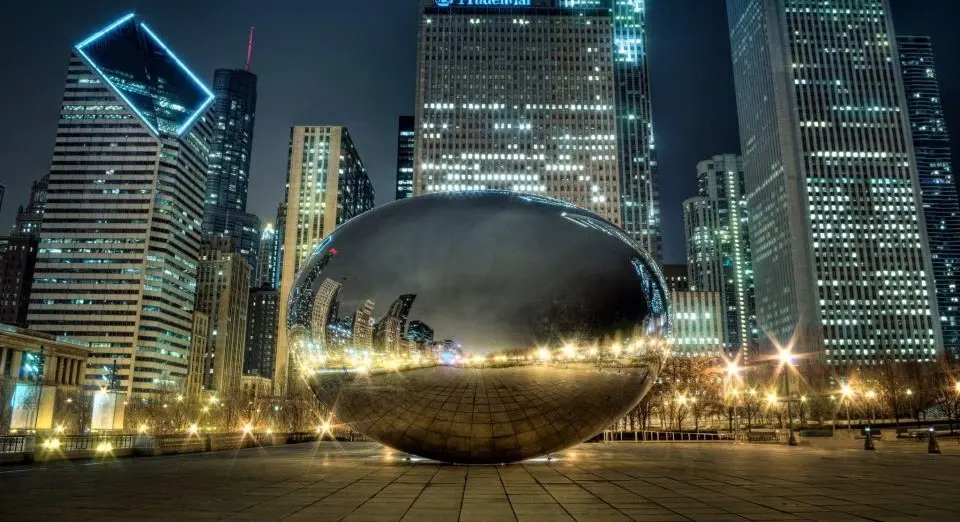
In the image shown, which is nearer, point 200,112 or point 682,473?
point 682,473

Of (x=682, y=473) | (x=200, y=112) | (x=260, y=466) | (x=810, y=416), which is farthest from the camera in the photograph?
(x=200, y=112)

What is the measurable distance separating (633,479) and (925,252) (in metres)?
182

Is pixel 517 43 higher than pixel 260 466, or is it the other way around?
pixel 517 43

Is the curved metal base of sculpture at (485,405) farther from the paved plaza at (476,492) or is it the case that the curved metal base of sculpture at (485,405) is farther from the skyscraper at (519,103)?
the skyscraper at (519,103)

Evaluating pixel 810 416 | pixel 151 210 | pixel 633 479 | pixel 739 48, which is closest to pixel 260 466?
pixel 633 479

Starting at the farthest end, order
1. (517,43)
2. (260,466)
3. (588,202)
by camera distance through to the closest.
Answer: (517,43) < (588,202) < (260,466)

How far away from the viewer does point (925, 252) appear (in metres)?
159

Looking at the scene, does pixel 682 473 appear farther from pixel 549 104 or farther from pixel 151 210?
pixel 151 210

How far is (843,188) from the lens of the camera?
6398 inches

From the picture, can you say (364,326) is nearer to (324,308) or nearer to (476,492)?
(324,308)

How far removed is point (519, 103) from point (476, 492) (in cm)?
15994

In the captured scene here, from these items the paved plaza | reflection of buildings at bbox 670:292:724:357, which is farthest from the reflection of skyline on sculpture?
reflection of buildings at bbox 670:292:724:357

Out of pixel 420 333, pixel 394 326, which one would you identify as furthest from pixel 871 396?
pixel 394 326

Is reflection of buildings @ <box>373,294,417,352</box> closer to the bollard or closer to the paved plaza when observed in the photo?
the paved plaza
